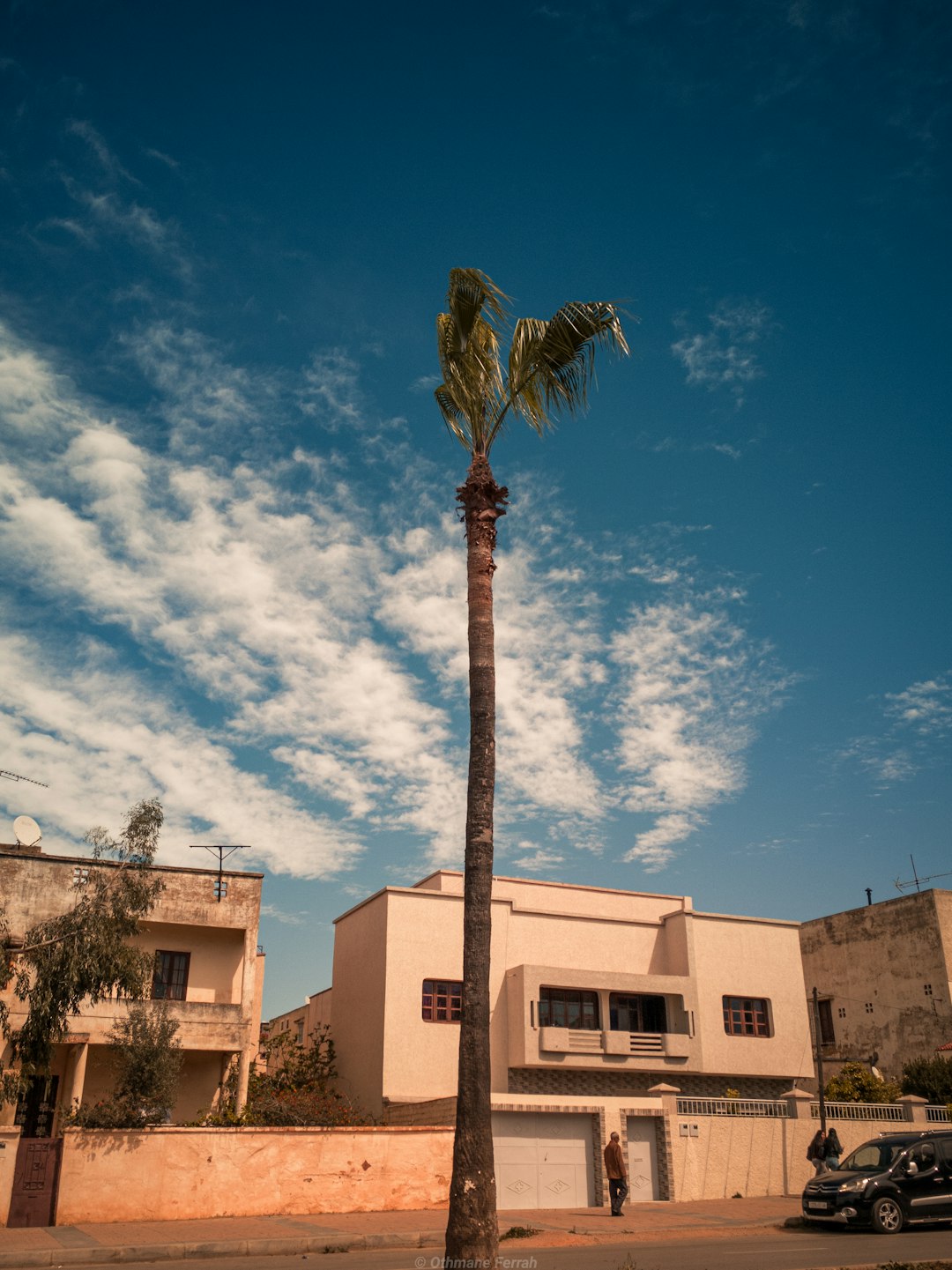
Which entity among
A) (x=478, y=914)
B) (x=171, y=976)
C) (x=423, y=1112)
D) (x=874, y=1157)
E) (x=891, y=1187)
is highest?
(x=171, y=976)

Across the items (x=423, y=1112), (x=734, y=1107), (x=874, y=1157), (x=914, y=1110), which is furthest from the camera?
(x=914, y=1110)

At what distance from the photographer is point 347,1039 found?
33.3m

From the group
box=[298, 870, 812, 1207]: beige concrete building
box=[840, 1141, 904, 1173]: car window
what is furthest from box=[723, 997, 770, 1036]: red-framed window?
box=[840, 1141, 904, 1173]: car window

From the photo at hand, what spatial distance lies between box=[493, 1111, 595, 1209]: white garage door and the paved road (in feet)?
21.3

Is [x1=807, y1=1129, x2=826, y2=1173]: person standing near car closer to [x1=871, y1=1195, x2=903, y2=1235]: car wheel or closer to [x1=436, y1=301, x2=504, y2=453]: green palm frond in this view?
[x1=871, y1=1195, x2=903, y2=1235]: car wheel

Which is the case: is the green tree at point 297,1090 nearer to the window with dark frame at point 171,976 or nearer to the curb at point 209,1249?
the window with dark frame at point 171,976

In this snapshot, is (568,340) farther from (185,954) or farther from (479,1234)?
(185,954)

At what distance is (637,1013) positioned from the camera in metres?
34.6

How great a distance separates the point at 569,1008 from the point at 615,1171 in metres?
11.7

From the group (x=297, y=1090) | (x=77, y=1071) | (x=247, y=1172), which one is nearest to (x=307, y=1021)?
(x=297, y=1090)

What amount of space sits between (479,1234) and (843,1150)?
64.9 ft

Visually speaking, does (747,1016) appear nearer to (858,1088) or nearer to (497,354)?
(858,1088)

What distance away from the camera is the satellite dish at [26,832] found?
29094mm

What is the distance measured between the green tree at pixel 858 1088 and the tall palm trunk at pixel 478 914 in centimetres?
2392
